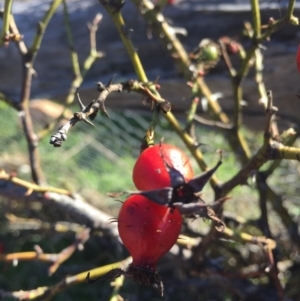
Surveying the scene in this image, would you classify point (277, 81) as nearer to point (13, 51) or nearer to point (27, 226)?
point (13, 51)

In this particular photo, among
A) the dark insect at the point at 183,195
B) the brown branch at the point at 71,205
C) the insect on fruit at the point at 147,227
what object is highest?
the dark insect at the point at 183,195

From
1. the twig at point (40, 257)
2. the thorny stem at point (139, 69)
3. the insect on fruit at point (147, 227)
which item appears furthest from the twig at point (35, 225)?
the insect on fruit at point (147, 227)

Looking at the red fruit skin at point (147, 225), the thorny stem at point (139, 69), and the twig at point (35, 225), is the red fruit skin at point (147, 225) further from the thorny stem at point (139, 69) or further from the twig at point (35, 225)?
the twig at point (35, 225)

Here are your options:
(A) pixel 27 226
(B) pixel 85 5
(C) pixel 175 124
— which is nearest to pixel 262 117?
(B) pixel 85 5

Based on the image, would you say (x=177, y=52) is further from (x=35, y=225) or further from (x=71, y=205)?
(x=35, y=225)

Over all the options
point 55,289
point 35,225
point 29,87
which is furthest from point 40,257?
point 35,225

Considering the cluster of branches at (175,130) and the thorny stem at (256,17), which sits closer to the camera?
the cluster of branches at (175,130)
